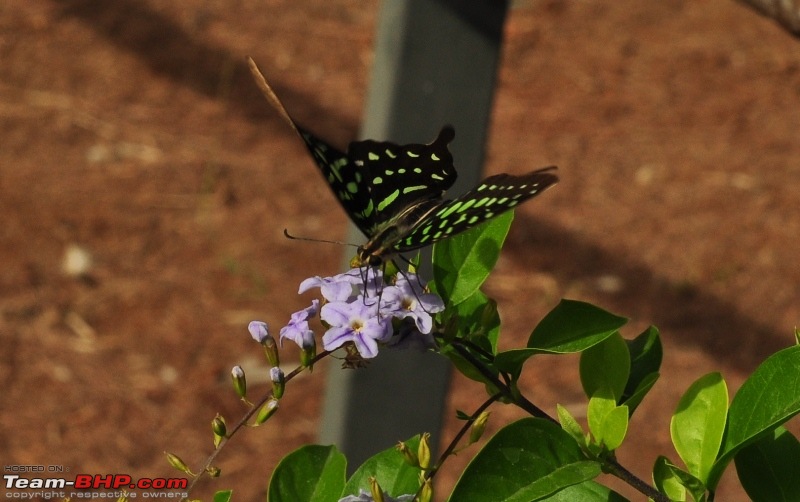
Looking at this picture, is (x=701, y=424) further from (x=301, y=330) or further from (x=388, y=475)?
(x=301, y=330)

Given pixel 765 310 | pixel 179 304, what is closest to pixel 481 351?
pixel 179 304

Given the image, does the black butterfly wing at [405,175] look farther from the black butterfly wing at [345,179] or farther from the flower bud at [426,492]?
the flower bud at [426,492]

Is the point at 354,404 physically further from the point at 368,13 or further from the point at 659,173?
the point at 368,13

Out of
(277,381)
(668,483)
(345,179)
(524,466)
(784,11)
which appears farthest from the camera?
(784,11)

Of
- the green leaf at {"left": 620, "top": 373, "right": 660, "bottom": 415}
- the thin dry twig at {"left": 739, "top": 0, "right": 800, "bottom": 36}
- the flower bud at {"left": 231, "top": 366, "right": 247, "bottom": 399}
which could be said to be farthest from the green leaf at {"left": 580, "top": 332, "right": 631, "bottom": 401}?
the thin dry twig at {"left": 739, "top": 0, "right": 800, "bottom": 36}

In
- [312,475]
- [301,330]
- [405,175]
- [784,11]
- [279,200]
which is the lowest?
[279,200]

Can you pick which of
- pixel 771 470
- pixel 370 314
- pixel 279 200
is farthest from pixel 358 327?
pixel 279 200

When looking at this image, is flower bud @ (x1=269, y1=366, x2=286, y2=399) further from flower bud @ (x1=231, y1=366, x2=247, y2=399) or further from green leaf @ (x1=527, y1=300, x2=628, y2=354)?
green leaf @ (x1=527, y1=300, x2=628, y2=354)
